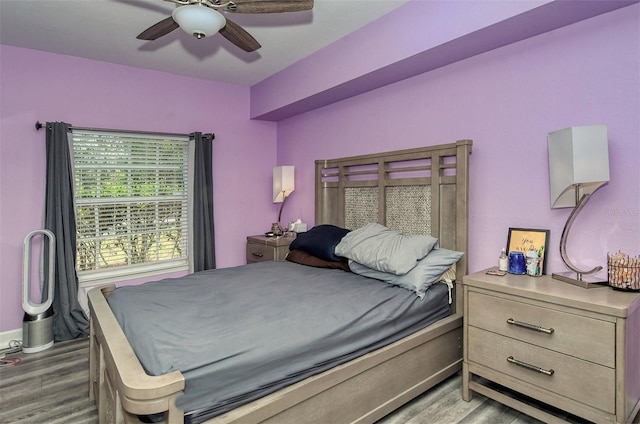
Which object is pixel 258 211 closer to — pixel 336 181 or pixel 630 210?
pixel 336 181

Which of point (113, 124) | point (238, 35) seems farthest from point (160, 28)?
point (113, 124)

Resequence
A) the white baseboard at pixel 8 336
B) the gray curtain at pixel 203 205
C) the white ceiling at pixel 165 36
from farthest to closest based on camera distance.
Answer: the gray curtain at pixel 203 205 → the white baseboard at pixel 8 336 → the white ceiling at pixel 165 36

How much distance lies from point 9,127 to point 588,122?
4225 millimetres

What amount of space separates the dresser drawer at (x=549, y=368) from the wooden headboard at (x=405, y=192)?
1.53ft

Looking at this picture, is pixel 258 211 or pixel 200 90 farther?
pixel 258 211

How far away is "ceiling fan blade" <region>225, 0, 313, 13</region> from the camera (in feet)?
5.95

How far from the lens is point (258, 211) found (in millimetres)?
4363

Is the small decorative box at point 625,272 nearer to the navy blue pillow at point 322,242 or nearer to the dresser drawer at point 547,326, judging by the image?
the dresser drawer at point 547,326

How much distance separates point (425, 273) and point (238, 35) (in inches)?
73.8

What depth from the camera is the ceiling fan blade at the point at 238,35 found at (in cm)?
205

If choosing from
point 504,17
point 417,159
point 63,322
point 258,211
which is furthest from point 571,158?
point 63,322

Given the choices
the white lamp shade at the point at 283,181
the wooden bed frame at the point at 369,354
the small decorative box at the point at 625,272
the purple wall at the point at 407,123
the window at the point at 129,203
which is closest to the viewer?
the wooden bed frame at the point at 369,354

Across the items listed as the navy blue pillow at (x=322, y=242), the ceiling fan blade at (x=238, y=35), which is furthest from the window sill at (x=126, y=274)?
the ceiling fan blade at (x=238, y=35)

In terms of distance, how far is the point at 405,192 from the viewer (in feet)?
9.44
